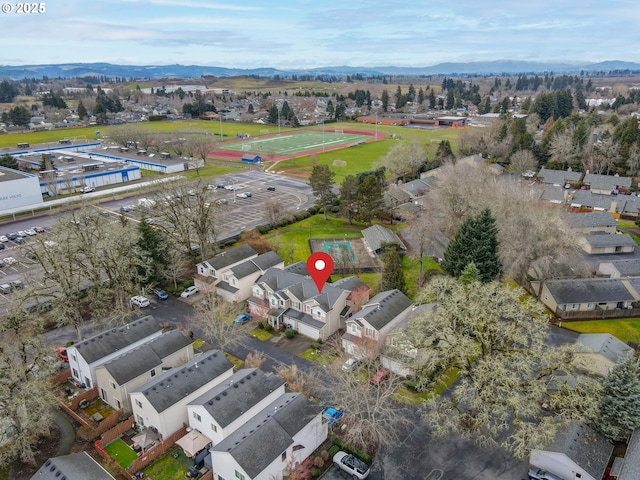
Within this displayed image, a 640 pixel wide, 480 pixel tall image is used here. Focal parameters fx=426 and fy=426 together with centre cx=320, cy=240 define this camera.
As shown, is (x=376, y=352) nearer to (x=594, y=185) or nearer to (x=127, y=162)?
(x=594, y=185)

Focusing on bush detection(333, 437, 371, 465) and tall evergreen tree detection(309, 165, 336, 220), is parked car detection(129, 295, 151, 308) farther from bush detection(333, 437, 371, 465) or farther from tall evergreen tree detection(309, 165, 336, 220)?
tall evergreen tree detection(309, 165, 336, 220)

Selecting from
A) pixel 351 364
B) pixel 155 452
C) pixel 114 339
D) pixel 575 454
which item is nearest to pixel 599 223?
pixel 575 454

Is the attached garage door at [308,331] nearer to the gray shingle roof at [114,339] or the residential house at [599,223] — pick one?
the gray shingle roof at [114,339]

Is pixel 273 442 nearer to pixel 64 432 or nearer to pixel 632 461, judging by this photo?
pixel 64 432

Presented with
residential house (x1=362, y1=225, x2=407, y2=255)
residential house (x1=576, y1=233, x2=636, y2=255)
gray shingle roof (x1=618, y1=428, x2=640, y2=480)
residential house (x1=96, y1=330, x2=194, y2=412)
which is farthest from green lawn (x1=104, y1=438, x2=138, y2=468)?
residential house (x1=576, y1=233, x2=636, y2=255)

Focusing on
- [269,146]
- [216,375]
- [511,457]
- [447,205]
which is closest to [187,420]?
[216,375]
